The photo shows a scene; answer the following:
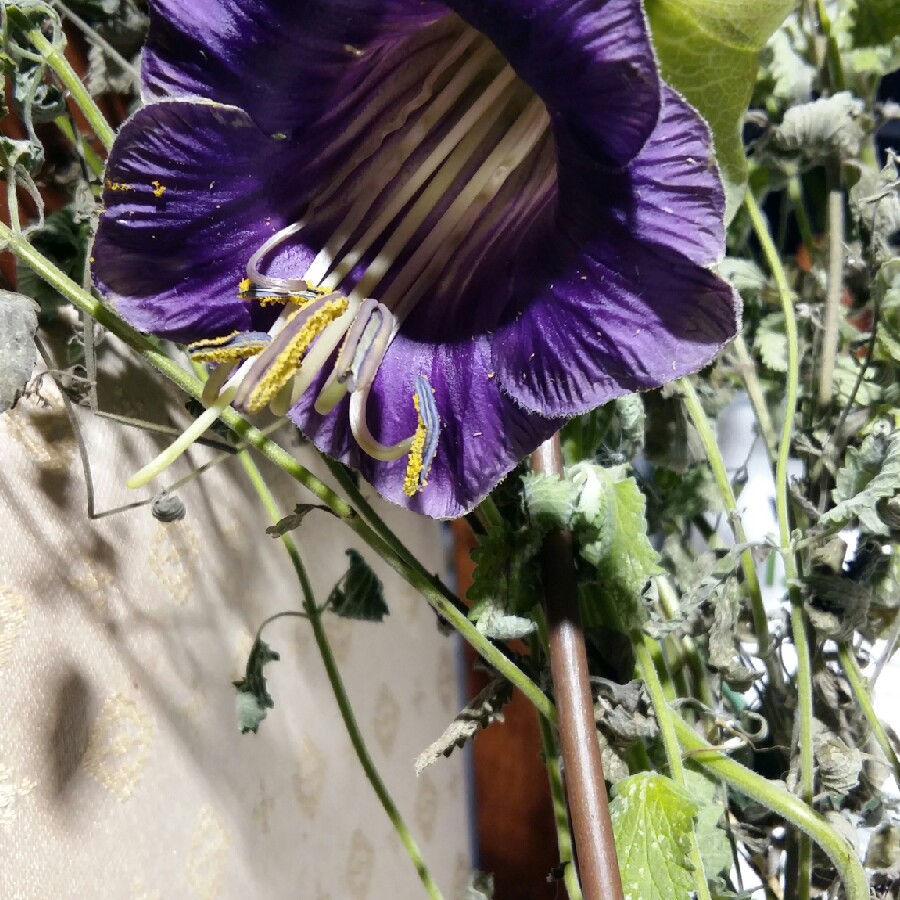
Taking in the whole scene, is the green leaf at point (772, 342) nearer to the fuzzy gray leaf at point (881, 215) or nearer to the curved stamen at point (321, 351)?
the fuzzy gray leaf at point (881, 215)

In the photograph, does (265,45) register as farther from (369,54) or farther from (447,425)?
(447,425)

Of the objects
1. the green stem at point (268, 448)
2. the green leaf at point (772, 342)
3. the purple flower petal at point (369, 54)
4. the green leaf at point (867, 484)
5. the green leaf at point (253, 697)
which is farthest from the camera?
the green leaf at point (772, 342)

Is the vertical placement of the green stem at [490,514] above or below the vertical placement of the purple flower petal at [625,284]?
below

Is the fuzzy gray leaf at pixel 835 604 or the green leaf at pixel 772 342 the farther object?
the green leaf at pixel 772 342

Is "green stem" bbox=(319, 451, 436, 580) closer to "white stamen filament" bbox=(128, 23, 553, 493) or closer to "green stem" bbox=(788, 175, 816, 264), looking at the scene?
"white stamen filament" bbox=(128, 23, 553, 493)

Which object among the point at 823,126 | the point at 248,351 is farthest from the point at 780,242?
the point at 248,351

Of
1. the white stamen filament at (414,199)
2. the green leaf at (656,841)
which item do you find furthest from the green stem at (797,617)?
the white stamen filament at (414,199)

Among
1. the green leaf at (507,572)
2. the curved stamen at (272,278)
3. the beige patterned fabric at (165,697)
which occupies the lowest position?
the beige patterned fabric at (165,697)

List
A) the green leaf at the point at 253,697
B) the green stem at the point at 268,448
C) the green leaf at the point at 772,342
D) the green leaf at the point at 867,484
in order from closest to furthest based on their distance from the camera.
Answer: the green stem at the point at 268,448, the green leaf at the point at 867,484, the green leaf at the point at 253,697, the green leaf at the point at 772,342
